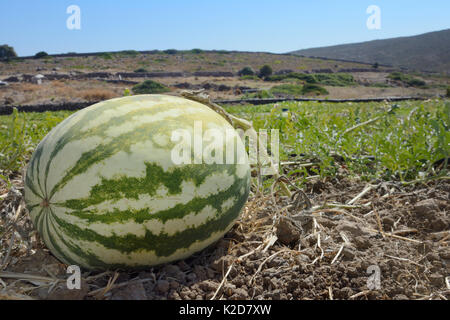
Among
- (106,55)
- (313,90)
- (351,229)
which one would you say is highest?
(106,55)

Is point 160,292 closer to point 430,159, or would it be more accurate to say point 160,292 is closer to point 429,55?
point 430,159

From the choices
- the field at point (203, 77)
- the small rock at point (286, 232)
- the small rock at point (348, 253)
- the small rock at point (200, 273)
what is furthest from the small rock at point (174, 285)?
the field at point (203, 77)

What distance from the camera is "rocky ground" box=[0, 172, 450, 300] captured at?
1393 millimetres

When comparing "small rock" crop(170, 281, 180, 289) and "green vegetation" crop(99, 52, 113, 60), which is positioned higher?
"green vegetation" crop(99, 52, 113, 60)

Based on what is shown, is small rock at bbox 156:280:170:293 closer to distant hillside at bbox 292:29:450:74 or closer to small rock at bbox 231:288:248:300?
small rock at bbox 231:288:248:300

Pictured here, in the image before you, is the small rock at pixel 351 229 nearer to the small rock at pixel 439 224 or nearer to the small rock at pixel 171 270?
the small rock at pixel 439 224


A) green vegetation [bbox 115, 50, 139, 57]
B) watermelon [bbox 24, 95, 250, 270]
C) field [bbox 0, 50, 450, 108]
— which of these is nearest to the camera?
watermelon [bbox 24, 95, 250, 270]

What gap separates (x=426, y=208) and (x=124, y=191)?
1629mm

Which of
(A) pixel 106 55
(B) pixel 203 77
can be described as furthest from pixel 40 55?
(B) pixel 203 77

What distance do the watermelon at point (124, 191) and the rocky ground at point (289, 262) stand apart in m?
0.10

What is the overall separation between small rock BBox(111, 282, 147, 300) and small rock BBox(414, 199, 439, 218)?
1.54m

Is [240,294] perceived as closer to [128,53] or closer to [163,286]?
[163,286]

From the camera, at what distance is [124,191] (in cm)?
128

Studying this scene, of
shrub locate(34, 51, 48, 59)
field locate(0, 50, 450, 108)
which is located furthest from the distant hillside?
shrub locate(34, 51, 48, 59)
